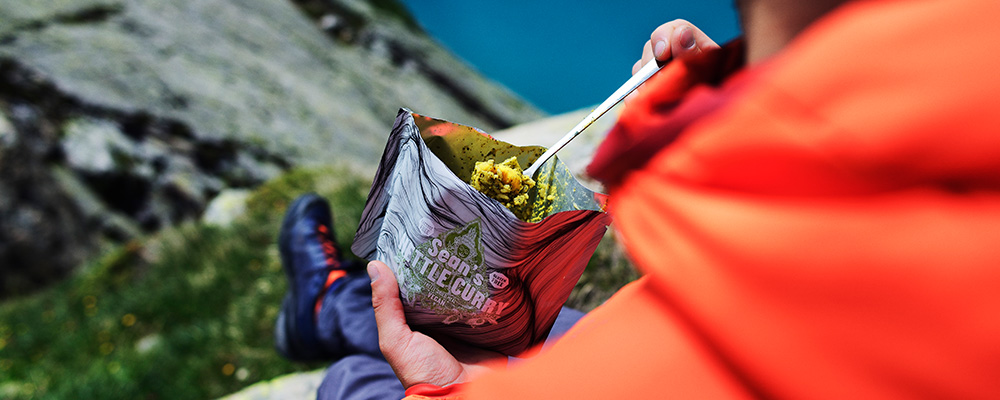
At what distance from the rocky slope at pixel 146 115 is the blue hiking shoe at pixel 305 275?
4627 millimetres

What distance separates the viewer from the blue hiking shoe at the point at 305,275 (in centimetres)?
174

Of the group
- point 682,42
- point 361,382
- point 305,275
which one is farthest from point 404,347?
point 305,275

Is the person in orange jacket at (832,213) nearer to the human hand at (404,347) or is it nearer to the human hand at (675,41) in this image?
the human hand at (675,41)

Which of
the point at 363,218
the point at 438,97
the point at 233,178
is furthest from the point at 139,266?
the point at 438,97

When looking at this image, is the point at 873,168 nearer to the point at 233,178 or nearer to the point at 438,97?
the point at 233,178

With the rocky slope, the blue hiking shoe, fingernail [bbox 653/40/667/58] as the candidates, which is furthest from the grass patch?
fingernail [bbox 653/40/667/58]

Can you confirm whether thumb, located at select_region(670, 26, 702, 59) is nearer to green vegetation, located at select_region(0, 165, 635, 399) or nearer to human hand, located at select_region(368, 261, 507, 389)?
human hand, located at select_region(368, 261, 507, 389)

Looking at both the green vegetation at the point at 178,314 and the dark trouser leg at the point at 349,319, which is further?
the green vegetation at the point at 178,314

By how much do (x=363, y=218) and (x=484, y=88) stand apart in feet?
44.2

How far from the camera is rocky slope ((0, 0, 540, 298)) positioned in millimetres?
5254

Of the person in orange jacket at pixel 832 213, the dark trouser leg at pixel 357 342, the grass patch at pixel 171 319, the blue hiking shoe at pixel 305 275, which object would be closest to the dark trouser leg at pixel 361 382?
the dark trouser leg at pixel 357 342

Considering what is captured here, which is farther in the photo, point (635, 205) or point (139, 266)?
point (139, 266)

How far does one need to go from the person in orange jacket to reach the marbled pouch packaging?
0.36m

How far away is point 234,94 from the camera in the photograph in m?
7.77
